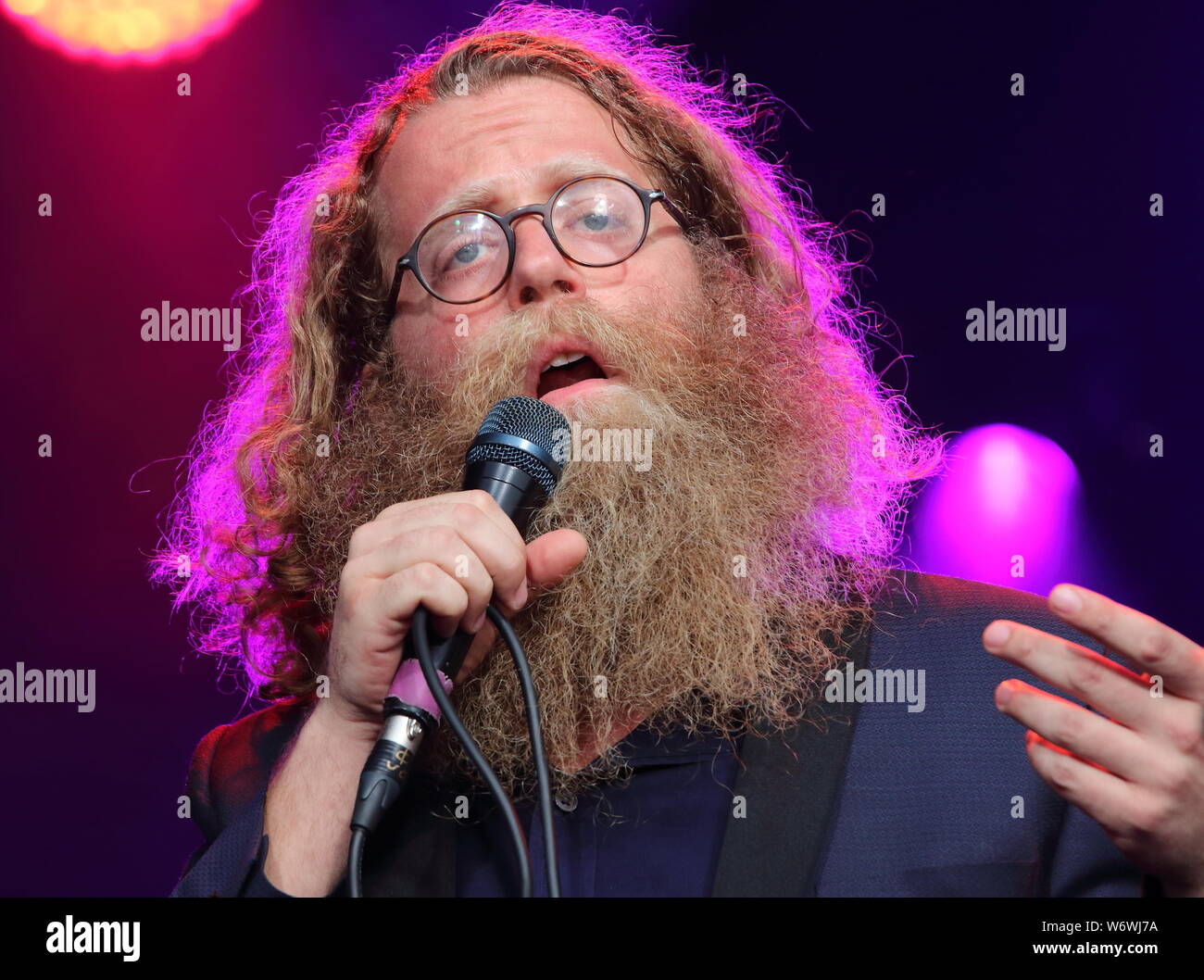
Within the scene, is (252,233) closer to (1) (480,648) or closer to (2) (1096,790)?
(1) (480,648)

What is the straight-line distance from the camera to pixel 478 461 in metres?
1.38

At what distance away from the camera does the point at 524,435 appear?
1392mm

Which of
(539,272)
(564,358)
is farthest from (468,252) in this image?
(564,358)

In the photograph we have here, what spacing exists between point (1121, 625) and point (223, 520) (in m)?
1.98

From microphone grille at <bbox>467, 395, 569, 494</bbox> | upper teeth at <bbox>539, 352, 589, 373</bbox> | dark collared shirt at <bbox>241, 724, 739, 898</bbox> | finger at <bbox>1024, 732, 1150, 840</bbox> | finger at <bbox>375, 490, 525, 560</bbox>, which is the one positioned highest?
upper teeth at <bbox>539, 352, 589, 373</bbox>

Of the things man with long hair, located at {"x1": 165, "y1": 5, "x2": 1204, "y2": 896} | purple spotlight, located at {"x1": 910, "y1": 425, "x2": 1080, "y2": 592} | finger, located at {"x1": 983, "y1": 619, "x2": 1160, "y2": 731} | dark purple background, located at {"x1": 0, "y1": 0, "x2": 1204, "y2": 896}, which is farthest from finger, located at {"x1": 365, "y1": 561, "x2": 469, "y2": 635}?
purple spotlight, located at {"x1": 910, "y1": 425, "x2": 1080, "y2": 592}

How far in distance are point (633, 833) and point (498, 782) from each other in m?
0.49

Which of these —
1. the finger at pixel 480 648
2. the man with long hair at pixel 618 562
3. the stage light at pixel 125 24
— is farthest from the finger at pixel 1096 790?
the stage light at pixel 125 24

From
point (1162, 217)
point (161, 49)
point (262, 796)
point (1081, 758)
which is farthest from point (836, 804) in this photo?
point (161, 49)

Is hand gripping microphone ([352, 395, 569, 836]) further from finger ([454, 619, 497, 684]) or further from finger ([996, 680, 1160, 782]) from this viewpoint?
finger ([996, 680, 1160, 782])

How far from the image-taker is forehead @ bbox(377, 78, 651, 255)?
6.48ft

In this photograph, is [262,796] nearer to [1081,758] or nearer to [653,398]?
[653,398]

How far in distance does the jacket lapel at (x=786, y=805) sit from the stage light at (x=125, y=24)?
7.85ft

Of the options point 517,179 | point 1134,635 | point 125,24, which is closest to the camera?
point 1134,635
